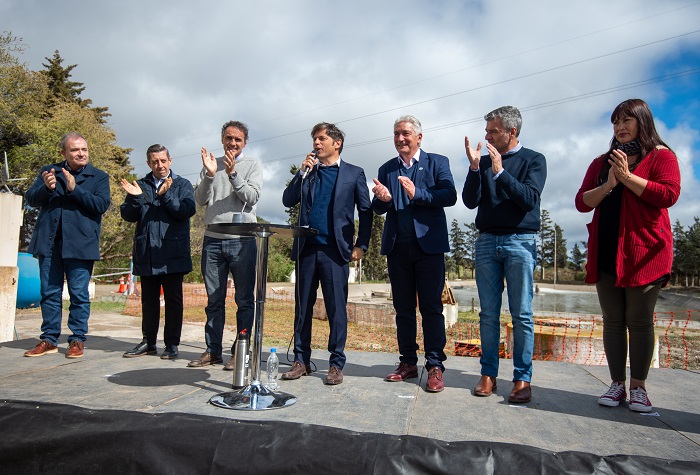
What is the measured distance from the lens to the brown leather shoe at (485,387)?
3371mm

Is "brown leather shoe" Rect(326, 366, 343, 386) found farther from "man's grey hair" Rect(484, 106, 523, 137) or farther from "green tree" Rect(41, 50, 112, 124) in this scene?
"green tree" Rect(41, 50, 112, 124)

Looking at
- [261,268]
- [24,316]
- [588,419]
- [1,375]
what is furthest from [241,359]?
[24,316]

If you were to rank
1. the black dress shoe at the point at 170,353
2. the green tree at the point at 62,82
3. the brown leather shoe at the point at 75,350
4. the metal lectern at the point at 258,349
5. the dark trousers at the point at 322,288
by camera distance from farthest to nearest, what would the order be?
the green tree at the point at 62,82
the black dress shoe at the point at 170,353
the brown leather shoe at the point at 75,350
the dark trousers at the point at 322,288
the metal lectern at the point at 258,349

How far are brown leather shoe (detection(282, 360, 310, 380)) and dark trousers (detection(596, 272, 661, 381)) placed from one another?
2166 mm

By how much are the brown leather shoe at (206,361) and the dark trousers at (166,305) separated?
0.46 m

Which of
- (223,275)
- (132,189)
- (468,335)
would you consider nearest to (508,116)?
(223,275)

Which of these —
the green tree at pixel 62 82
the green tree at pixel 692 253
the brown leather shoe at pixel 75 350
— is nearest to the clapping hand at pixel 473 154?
the brown leather shoe at pixel 75 350

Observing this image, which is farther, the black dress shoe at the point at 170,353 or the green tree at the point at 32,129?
the green tree at the point at 32,129

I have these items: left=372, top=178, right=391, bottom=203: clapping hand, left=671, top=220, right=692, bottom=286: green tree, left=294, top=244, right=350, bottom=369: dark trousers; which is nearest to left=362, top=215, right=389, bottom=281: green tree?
left=671, top=220, right=692, bottom=286: green tree

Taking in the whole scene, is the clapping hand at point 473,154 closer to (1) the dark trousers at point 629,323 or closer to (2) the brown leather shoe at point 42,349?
(1) the dark trousers at point 629,323

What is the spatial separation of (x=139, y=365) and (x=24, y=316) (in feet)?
29.0

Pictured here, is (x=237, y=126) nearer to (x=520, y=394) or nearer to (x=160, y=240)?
(x=160, y=240)

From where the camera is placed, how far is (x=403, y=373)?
149 inches

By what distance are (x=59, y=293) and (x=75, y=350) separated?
607mm
